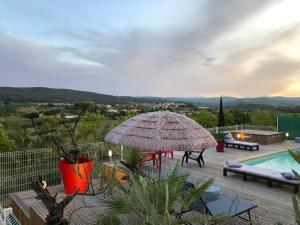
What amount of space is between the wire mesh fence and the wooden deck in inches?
12.9

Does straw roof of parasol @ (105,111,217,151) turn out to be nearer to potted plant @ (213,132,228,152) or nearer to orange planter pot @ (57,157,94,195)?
orange planter pot @ (57,157,94,195)

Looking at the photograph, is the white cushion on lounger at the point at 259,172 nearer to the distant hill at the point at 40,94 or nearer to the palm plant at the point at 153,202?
the palm plant at the point at 153,202

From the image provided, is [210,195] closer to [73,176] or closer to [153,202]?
[73,176]

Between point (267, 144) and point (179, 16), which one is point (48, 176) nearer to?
point (179, 16)

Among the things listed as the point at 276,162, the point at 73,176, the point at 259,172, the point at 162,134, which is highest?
the point at 162,134

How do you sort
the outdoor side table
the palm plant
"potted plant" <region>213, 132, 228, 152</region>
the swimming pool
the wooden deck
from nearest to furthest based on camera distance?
the palm plant → the wooden deck → the outdoor side table → the swimming pool → "potted plant" <region>213, 132, 228, 152</region>

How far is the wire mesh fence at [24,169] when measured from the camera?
286 inches

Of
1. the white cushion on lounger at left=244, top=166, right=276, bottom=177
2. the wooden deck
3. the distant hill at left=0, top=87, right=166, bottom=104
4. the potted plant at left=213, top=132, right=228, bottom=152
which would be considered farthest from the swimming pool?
the distant hill at left=0, top=87, right=166, bottom=104

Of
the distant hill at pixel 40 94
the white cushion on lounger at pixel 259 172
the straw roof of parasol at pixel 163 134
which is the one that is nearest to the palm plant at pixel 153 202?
the straw roof of parasol at pixel 163 134

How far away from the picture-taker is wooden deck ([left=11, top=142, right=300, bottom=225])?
5.38m

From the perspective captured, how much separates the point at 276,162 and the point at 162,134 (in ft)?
29.9

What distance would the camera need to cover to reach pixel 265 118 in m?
20.1

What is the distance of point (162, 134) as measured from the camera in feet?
16.8

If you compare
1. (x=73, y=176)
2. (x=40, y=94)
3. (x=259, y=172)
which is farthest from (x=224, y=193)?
(x=40, y=94)
